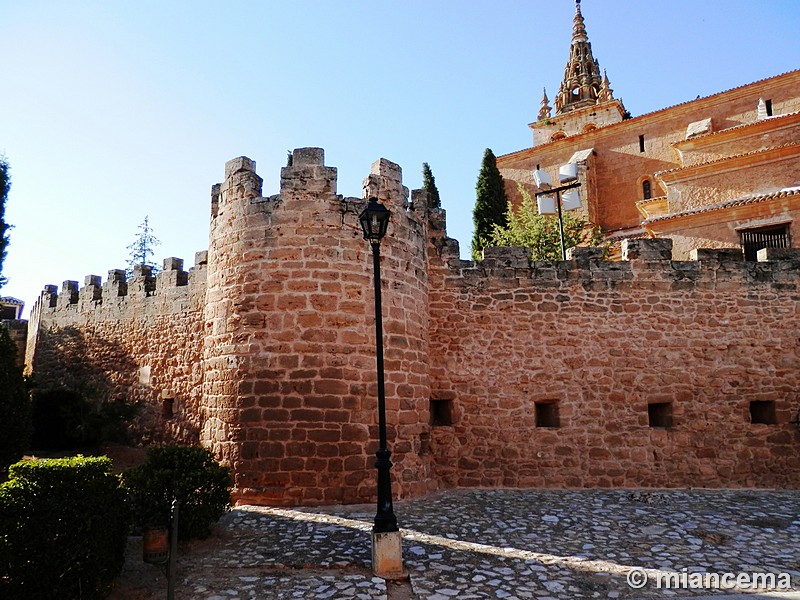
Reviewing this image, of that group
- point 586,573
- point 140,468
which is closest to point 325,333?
point 140,468

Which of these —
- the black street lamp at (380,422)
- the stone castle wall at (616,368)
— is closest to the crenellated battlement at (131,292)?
the stone castle wall at (616,368)

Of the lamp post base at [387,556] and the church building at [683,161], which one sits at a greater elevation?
the church building at [683,161]

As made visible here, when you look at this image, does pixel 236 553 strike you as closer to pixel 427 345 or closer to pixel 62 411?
pixel 427 345

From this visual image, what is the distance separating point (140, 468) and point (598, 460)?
7.54 m

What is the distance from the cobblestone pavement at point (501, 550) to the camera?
5121mm

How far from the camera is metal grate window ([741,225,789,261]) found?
1750 cm

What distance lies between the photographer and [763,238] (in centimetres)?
1809

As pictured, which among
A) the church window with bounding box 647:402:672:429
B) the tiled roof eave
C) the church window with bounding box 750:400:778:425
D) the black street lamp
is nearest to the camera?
the black street lamp

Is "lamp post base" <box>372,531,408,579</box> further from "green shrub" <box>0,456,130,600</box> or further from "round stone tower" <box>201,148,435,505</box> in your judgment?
"green shrub" <box>0,456,130,600</box>

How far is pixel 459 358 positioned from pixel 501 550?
4.35 m

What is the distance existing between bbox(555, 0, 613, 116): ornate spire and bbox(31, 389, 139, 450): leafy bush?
1592 inches

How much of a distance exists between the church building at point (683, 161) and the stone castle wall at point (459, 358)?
8.22 meters

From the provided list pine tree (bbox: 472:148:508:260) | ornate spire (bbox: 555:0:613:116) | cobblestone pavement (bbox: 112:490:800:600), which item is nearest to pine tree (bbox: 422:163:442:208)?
pine tree (bbox: 472:148:508:260)

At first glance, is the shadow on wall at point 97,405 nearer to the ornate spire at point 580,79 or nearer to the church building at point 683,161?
the church building at point 683,161
